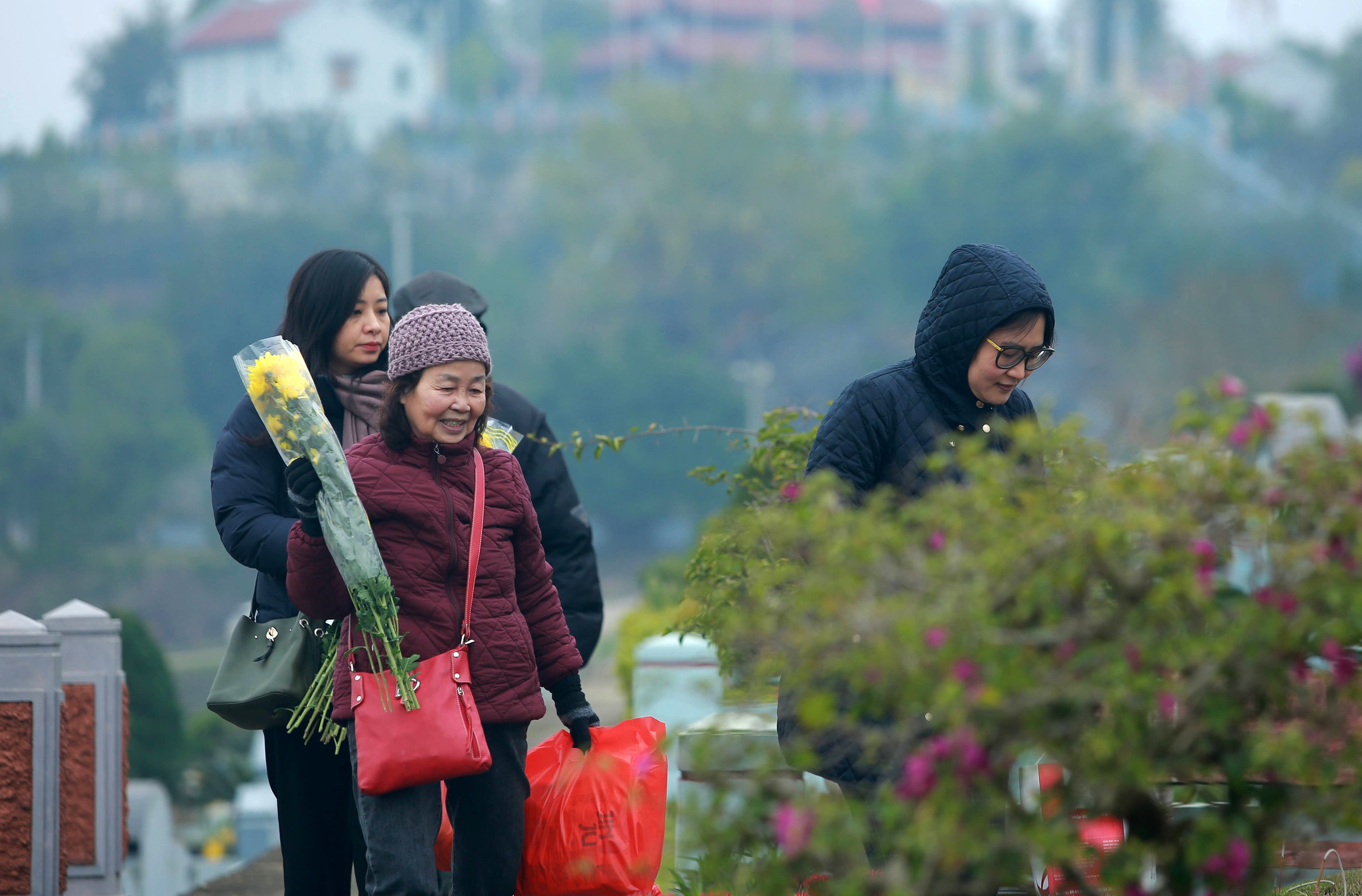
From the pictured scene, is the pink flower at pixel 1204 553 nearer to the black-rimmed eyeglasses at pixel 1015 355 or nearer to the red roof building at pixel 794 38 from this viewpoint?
the black-rimmed eyeglasses at pixel 1015 355

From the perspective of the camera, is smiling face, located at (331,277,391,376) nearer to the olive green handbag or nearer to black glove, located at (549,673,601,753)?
the olive green handbag

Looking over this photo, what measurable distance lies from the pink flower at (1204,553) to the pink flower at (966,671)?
298mm

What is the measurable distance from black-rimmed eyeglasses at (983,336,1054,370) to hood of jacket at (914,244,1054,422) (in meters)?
0.04

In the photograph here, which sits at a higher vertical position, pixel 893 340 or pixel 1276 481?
pixel 1276 481

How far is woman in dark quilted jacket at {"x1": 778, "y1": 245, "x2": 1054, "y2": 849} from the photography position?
9.69 feet

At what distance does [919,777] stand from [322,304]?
80.3 inches

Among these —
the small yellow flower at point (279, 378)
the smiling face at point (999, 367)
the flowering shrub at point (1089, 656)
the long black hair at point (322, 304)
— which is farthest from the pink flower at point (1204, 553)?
the long black hair at point (322, 304)

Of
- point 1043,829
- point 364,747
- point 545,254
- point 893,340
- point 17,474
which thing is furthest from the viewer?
point 545,254

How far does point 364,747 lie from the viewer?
284 cm

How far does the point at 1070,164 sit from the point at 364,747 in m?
61.9

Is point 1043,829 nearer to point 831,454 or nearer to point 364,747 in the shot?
point 831,454

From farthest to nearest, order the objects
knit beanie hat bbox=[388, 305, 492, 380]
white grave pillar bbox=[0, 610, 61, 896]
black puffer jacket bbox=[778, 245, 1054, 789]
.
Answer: white grave pillar bbox=[0, 610, 61, 896] → knit beanie hat bbox=[388, 305, 492, 380] → black puffer jacket bbox=[778, 245, 1054, 789]

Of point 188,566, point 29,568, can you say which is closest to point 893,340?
point 188,566

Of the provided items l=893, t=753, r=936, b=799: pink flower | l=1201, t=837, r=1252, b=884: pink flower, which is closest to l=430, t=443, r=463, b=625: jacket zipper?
l=893, t=753, r=936, b=799: pink flower
